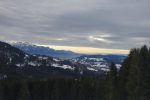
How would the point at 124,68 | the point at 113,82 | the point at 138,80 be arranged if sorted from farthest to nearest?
the point at 113,82, the point at 124,68, the point at 138,80

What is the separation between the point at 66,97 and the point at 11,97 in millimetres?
20180

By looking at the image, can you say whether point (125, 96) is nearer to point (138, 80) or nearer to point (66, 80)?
point (138, 80)

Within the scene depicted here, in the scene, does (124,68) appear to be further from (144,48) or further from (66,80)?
(66,80)

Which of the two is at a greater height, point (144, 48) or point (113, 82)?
point (144, 48)

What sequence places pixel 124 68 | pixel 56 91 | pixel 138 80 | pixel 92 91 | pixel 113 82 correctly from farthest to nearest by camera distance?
1. pixel 56 91
2. pixel 92 91
3. pixel 113 82
4. pixel 124 68
5. pixel 138 80

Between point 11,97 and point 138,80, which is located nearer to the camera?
point 138,80

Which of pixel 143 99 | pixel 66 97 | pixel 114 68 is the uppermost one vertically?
pixel 114 68

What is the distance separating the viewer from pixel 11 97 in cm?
12012

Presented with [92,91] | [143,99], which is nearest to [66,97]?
[92,91]

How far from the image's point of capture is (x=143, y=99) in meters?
53.9

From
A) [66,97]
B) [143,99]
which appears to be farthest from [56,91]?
[143,99]

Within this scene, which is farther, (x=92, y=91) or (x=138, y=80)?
(x=92, y=91)

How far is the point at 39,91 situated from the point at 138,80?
79202 millimetres

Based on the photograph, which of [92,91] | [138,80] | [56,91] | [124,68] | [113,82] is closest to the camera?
[138,80]
